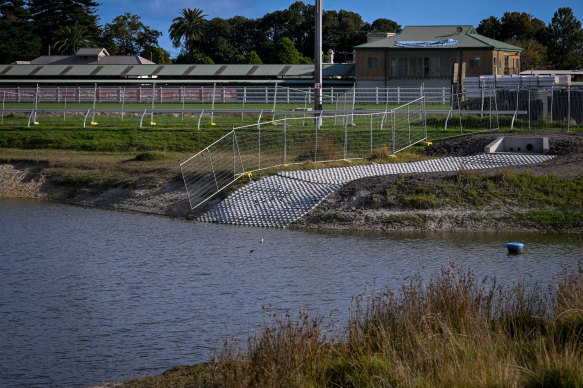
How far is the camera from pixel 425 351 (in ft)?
27.4

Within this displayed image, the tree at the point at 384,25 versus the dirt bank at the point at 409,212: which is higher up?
the tree at the point at 384,25

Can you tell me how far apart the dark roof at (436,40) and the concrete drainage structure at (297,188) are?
1612 inches

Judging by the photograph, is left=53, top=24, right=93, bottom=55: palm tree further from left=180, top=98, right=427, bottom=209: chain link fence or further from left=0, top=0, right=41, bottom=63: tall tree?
left=180, top=98, right=427, bottom=209: chain link fence

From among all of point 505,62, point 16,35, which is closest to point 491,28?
point 505,62

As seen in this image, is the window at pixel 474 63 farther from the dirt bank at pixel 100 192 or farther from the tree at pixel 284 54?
the dirt bank at pixel 100 192

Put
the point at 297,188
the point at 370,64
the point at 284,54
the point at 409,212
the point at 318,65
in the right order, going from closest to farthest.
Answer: the point at 409,212 → the point at 297,188 → the point at 318,65 → the point at 370,64 → the point at 284,54

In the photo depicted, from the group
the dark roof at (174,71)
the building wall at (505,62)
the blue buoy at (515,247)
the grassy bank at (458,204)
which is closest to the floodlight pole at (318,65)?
the grassy bank at (458,204)

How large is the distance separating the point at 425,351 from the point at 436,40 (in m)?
61.8

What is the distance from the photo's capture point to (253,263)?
16.9m

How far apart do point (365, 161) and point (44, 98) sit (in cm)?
2878

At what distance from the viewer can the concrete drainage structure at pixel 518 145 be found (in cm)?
2742

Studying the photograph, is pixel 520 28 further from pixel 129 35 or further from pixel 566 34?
pixel 129 35

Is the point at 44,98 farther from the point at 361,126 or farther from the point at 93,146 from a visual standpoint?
the point at 361,126

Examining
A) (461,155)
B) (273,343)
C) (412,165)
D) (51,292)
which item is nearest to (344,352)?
(273,343)
